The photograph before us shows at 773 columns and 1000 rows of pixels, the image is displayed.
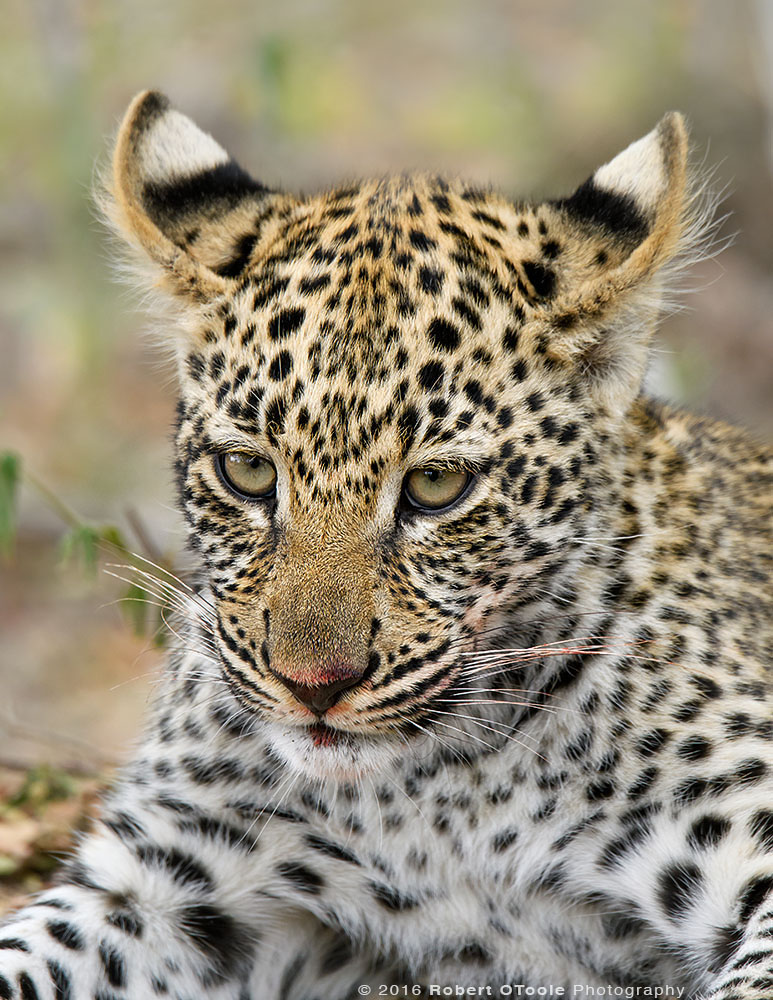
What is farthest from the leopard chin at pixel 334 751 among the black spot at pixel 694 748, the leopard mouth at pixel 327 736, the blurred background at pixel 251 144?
the blurred background at pixel 251 144

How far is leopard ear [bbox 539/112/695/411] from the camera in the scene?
4.85 m

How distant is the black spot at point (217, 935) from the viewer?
562 centimetres

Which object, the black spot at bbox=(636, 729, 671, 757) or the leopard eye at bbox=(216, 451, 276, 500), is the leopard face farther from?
the black spot at bbox=(636, 729, 671, 757)

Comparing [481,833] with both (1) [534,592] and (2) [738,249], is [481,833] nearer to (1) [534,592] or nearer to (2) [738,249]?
(1) [534,592]

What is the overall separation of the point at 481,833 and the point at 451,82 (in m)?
19.3

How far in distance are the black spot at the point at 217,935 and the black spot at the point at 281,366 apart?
2.32m

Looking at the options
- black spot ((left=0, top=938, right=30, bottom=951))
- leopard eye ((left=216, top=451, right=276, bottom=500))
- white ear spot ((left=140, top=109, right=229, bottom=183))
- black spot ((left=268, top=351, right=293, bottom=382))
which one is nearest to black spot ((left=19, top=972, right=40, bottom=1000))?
black spot ((left=0, top=938, right=30, bottom=951))

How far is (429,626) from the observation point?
15.2 ft

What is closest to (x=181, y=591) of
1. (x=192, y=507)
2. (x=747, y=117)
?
(x=192, y=507)

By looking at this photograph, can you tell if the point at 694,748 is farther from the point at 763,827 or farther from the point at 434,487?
the point at 434,487

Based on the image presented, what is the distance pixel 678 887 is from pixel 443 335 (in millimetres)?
2184

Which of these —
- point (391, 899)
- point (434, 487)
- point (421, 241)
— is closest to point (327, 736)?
point (434, 487)

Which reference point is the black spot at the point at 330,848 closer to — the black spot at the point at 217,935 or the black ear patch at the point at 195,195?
the black spot at the point at 217,935

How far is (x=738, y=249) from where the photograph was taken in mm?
17891
